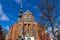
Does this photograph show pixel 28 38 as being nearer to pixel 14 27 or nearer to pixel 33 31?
pixel 33 31

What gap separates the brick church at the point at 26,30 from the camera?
6892cm

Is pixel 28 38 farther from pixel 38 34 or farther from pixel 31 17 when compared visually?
pixel 31 17

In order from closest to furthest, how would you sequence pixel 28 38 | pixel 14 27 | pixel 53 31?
pixel 53 31 < pixel 28 38 < pixel 14 27

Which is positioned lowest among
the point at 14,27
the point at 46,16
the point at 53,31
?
the point at 53,31

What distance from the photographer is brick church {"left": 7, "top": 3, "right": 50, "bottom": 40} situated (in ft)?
226

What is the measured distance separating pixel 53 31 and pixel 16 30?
149 feet

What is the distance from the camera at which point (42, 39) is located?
6881cm

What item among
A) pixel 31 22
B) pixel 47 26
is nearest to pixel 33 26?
pixel 31 22

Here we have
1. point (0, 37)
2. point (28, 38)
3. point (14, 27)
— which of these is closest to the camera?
point (0, 37)

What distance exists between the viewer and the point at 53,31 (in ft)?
90.8

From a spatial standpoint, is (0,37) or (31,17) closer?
(0,37)

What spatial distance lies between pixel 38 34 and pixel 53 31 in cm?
4297

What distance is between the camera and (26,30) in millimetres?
70250

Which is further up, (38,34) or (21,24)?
(21,24)
